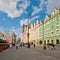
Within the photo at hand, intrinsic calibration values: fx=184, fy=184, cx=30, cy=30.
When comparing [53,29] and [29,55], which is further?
[53,29]

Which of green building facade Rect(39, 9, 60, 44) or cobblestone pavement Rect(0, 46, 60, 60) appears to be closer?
cobblestone pavement Rect(0, 46, 60, 60)

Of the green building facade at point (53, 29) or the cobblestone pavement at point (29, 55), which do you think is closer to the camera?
the cobblestone pavement at point (29, 55)

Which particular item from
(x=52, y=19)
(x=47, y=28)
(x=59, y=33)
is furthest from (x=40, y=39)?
(x=59, y=33)

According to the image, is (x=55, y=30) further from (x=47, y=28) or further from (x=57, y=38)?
(x=47, y=28)

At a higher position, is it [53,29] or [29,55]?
[53,29]

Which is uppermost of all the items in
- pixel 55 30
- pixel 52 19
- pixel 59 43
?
pixel 52 19

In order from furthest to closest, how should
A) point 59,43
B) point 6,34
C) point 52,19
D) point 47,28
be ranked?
point 6,34 < point 47,28 < point 52,19 < point 59,43

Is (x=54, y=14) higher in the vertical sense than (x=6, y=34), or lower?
higher

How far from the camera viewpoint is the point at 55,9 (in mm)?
96562

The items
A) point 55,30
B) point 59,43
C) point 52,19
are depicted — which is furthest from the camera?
point 52,19

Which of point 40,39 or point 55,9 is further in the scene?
point 40,39

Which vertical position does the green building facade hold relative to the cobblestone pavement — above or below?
above

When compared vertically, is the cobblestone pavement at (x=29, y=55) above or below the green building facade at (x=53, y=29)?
below

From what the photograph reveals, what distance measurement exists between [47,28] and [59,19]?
777 inches
